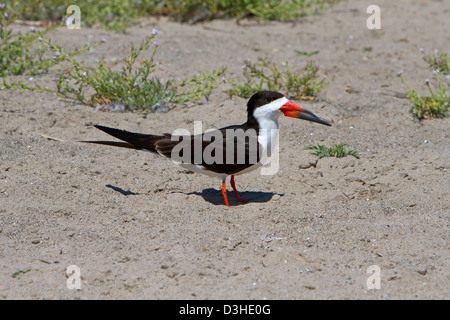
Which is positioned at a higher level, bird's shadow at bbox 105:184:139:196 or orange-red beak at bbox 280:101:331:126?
orange-red beak at bbox 280:101:331:126

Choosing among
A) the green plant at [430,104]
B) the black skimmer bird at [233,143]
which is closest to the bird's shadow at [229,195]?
the black skimmer bird at [233,143]

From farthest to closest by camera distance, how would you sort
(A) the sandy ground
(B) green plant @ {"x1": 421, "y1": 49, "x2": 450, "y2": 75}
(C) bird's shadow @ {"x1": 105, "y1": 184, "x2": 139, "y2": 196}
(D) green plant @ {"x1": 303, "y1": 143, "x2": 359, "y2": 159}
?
1. (B) green plant @ {"x1": 421, "y1": 49, "x2": 450, "y2": 75}
2. (D) green plant @ {"x1": 303, "y1": 143, "x2": 359, "y2": 159}
3. (C) bird's shadow @ {"x1": 105, "y1": 184, "x2": 139, "y2": 196}
4. (A) the sandy ground

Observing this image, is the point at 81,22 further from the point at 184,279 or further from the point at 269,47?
the point at 184,279

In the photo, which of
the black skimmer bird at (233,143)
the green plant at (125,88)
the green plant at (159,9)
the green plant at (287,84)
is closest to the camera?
the black skimmer bird at (233,143)

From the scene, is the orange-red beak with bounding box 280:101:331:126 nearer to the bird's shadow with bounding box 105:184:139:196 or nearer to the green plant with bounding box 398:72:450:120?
the bird's shadow with bounding box 105:184:139:196

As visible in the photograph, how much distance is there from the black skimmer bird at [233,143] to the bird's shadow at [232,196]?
15 cm

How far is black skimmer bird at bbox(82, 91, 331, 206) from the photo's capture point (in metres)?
4.53

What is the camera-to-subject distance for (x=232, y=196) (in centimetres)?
499

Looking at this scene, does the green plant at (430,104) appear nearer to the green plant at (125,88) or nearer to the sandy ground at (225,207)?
the sandy ground at (225,207)

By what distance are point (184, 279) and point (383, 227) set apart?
143 cm

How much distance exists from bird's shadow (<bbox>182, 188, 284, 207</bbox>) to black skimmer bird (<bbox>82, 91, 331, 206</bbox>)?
15cm

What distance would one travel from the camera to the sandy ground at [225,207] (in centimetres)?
341

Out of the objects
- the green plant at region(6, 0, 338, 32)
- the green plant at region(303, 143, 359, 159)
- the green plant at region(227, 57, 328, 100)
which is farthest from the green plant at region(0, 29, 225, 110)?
the green plant at region(6, 0, 338, 32)
